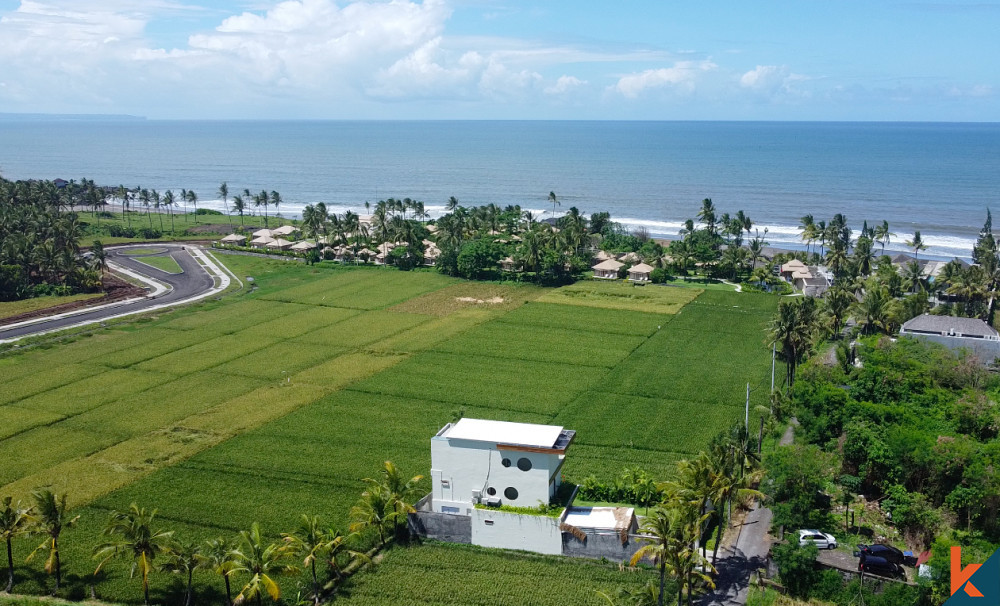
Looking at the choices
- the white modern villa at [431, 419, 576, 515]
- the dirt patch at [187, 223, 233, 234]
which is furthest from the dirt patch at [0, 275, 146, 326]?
the white modern villa at [431, 419, 576, 515]

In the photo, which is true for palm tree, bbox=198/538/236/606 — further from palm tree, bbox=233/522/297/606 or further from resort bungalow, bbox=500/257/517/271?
resort bungalow, bbox=500/257/517/271

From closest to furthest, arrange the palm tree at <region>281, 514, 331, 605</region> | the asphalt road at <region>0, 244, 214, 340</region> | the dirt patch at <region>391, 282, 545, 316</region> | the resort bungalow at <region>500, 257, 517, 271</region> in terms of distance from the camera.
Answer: the palm tree at <region>281, 514, 331, 605</region> → the asphalt road at <region>0, 244, 214, 340</region> → the dirt patch at <region>391, 282, 545, 316</region> → the resort bungalow at <region>500, 257, 517, 271</region>

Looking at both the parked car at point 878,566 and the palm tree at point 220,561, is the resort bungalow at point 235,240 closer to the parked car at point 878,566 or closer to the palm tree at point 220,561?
the palm tree at point 220,561

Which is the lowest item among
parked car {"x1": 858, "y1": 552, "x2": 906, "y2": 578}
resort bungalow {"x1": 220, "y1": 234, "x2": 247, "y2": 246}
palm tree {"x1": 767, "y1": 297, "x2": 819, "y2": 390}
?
parked car {"x1": 858, "y1": 552, "x2": 906, "y2": 578}

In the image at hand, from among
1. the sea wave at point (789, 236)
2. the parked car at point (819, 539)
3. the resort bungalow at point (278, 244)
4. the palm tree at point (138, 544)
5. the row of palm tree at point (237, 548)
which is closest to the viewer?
the row of palm tree at point (237, 548)

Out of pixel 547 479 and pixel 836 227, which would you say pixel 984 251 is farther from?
pixel 547 479

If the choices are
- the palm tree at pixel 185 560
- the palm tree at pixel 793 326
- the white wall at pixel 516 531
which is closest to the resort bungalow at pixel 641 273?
the palm tree at pixel 793 326
